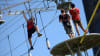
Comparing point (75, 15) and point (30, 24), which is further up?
point (75, 15)

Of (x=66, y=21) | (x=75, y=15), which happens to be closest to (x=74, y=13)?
(x=75, y=15)

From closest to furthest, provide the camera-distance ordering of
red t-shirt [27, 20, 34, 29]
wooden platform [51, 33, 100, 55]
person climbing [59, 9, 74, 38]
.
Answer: wooden platform [51, 33, 100, 55]
person climbing [59, 9, 74, 38]
red t-shirt [27, 20, 34, 29]

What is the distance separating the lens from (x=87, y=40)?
19.8 metres

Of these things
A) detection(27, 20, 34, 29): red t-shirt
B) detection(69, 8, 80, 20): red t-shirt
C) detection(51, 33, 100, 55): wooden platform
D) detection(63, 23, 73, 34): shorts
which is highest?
detection(69, 8, 80, 20): red t-shirt

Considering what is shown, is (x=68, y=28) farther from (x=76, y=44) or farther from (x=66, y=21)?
(x=76, y=44)

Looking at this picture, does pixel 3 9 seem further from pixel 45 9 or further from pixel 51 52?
pixel 51 52

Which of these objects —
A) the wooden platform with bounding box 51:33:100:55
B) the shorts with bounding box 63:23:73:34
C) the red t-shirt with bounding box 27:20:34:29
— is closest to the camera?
the wooden platform with bounding box 51:33:100:55

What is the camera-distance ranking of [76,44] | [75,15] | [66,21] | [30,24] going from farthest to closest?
[30,24]
[76,44]
[75,15]
[66,21]

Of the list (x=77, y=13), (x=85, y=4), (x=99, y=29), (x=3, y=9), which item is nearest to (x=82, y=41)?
(x=77, y=13)

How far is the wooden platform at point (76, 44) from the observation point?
19.2 meters

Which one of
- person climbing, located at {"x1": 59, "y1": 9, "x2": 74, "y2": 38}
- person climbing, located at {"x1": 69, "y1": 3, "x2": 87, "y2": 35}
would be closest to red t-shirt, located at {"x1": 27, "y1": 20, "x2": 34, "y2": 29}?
person climbing, located at {"x1": 59, "y1": 9, "x2": 74, "y2": 38}

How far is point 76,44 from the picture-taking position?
19.8 m

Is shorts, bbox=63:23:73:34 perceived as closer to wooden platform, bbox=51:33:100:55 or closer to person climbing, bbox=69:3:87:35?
person climbing, bbox=69:3:87:35

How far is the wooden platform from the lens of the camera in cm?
1922
